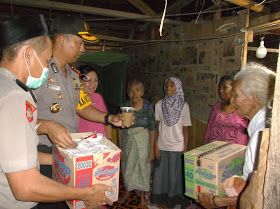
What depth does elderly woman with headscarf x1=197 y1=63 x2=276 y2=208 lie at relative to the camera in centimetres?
163

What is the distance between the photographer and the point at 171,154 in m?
3.52

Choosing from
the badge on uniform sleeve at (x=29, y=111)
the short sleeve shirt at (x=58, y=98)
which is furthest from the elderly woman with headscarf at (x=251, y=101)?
the badge on uniform sleeve at (x=29, y=111)

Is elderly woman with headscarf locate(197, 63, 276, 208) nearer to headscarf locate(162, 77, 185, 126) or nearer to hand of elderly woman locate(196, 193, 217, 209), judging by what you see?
hand of elderly woman locate(196, 193, 217, 209)

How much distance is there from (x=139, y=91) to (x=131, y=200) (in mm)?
2029

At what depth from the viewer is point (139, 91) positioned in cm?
370

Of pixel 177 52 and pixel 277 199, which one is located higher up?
pixel 177 52

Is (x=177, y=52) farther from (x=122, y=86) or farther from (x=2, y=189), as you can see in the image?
(x=2, y=189)

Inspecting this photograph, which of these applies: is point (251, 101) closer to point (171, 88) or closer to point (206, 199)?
point (206, 199)

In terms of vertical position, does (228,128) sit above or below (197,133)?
above

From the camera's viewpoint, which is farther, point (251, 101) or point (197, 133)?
point (197, 133)

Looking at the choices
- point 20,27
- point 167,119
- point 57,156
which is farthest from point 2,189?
point 167,119

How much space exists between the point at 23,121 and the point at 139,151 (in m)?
2.65

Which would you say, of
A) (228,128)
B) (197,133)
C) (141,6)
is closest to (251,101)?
(228,128)

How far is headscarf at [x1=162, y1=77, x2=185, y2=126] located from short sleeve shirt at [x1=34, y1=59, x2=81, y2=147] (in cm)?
193
